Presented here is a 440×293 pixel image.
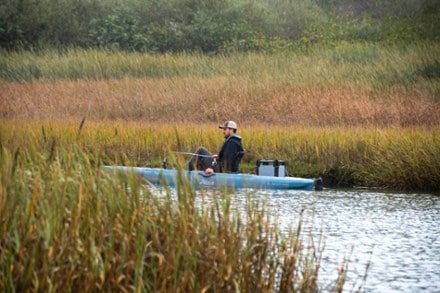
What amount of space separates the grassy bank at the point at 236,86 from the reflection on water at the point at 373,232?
6437mm

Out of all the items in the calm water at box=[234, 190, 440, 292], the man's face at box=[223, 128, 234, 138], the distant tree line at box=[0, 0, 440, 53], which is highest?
the distant tree line at box=[0, 0, 440, 53]

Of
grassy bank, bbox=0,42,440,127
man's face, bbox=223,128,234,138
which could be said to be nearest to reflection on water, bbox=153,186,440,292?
man's face, bbox=223,128,234,138

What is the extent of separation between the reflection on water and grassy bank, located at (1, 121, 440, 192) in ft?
2.40

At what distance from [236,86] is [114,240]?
20364mm

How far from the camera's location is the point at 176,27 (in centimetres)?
3744

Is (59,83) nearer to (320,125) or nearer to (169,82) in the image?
(169,82)

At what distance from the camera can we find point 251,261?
7.89 meters

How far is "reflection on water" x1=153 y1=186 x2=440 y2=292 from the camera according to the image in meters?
11.1

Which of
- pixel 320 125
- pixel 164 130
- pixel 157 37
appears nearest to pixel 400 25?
pixel 157 37

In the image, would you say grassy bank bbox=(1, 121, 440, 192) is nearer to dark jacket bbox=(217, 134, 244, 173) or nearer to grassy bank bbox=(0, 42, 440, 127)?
dark jacket bbox=(217, 134, 244, 173)

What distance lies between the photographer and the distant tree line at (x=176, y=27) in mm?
36656

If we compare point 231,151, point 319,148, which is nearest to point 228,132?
point 231,151

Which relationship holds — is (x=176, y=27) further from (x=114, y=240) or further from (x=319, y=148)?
(x=114, y=240)

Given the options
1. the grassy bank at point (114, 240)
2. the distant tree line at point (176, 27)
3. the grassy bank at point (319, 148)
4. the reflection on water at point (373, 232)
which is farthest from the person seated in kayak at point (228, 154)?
the distant tree line at point (176, 27)
